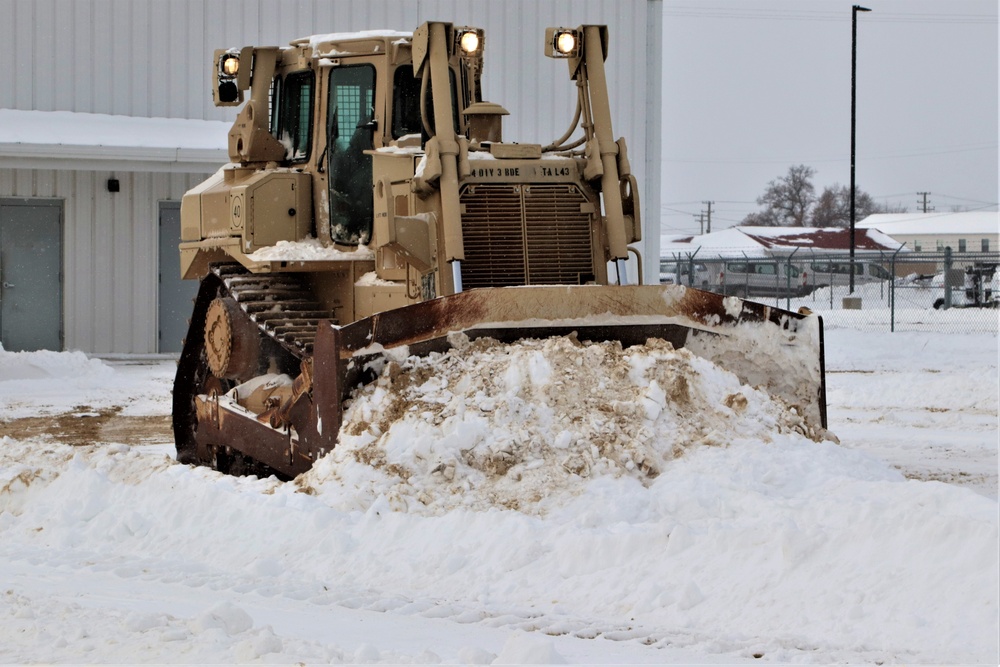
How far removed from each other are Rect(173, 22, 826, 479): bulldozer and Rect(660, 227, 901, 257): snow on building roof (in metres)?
52.7

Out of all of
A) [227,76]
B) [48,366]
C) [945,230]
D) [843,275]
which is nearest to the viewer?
[227,76]

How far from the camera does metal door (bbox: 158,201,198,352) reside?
21.2 m

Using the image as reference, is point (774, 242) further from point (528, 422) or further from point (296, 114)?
point (528, 422)

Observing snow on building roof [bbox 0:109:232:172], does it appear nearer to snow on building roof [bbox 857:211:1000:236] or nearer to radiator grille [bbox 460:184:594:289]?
radiator grille [bbox 460:184:594:289]

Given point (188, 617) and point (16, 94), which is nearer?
point (188, 617)

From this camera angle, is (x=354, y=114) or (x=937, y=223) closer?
(x=354, y=114)

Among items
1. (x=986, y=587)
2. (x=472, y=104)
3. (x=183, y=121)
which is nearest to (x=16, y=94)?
(x=183, y=121)

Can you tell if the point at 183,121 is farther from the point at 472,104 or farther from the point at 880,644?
the point at 880,644

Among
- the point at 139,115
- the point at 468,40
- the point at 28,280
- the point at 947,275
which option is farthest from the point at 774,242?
the point at 468,40

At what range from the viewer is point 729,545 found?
19.9 ft

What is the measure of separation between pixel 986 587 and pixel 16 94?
19218 mm

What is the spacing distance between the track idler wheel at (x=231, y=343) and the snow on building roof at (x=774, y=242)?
53.0m

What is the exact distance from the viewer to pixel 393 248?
8789 mm

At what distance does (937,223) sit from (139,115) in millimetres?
70802
